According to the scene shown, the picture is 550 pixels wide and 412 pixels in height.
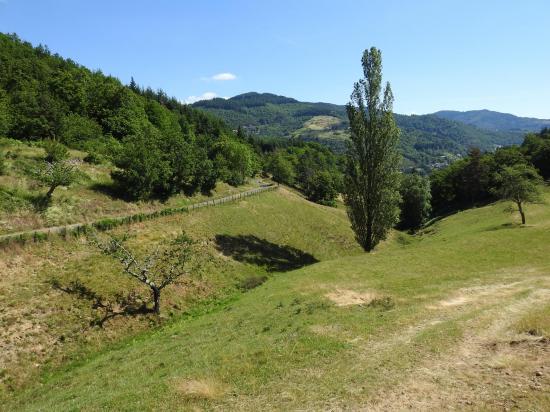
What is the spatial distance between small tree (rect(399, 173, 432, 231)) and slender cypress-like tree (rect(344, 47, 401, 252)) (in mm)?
51064

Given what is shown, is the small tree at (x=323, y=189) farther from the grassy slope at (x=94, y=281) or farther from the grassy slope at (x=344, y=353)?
the grassy slope at (x=344, y=353)

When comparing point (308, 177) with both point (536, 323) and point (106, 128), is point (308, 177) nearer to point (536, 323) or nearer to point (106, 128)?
point (106, 128)

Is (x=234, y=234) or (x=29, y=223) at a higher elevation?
(x=29, y=223)

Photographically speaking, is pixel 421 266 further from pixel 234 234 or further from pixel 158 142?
pixel 158 142

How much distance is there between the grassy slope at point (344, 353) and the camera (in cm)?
1327

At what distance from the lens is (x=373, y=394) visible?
43.2 ft

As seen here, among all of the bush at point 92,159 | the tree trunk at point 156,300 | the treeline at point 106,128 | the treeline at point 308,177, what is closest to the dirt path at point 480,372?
the tree trunk at point 156,300

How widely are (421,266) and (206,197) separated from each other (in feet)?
126

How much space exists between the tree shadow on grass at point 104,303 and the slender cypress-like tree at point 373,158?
2977 cm

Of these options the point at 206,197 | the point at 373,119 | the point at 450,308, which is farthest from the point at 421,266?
the point at 206,197

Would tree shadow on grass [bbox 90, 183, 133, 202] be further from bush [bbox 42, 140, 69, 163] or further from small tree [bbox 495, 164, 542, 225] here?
small tree [bbox 495, 164, 542, 225]

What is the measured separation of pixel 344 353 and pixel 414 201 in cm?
8696

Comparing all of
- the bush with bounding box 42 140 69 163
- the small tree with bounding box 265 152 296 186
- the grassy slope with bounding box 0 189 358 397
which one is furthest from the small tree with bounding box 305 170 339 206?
the bush with bounding box 42 140 69 163

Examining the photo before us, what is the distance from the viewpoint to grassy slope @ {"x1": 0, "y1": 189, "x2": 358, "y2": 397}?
24.2m
